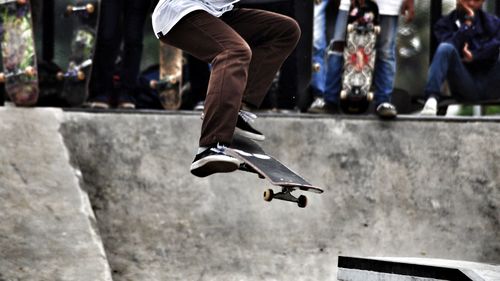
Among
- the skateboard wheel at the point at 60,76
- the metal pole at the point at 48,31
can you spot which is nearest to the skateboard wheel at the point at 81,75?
the skateboard wheel at the point at 60,76

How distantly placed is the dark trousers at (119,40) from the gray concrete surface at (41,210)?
653 millimetres

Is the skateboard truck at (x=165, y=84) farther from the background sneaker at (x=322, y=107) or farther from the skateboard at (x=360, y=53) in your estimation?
the skateboard at (x=360, y=53)

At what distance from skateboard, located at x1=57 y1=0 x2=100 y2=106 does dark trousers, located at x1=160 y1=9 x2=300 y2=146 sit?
409cm

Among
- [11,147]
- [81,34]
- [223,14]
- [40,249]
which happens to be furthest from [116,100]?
[223,14]

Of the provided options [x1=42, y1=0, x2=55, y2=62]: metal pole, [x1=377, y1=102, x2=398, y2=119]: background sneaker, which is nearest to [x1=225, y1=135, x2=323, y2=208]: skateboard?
[x1=377, y1=102, x2=398, y2=119]: background sneaker

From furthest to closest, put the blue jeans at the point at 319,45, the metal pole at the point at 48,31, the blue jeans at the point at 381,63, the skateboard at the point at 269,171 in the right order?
the metal pole at the point at 48,31 < the blue jeans at the point at 319,45 < the blue jeans at the point at 381,63 < the skateboard at the point at 269,171

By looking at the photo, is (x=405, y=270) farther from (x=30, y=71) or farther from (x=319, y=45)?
(x=30, y=71)

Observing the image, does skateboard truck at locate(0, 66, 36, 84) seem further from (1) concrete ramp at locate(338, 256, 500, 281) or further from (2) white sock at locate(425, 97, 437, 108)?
(1) concrete ramp at locate(338, 256, 500, 281)

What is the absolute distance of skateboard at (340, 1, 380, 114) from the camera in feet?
31.8

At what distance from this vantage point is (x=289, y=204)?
29.7 feet

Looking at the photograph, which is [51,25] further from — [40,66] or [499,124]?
[499,124]

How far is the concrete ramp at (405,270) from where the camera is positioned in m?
5.81

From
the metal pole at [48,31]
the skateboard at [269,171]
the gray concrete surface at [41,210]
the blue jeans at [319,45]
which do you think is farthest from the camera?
the metal pole at [48,31]

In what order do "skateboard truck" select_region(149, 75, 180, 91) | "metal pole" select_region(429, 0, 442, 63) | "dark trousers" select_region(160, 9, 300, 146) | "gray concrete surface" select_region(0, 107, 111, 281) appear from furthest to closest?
"metal pole" select_region(429, 0, 442, 63) < "skateboard truck" select_region(149, 75, 180, 91) < "gray concrete surface" select_region(0, 107, 111, 281) < "dark trousers" select_region(160, 9, 300, 146)
